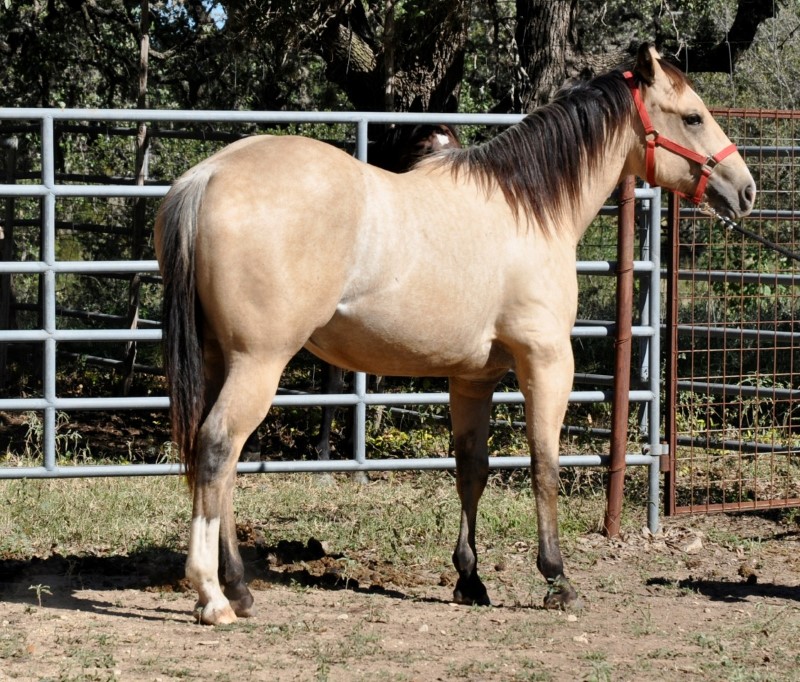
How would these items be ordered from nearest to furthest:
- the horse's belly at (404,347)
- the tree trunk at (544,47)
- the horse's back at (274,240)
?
the horse's back at (274,240) → the horse's belly at (404,347) → the tree trunk at (544,47)

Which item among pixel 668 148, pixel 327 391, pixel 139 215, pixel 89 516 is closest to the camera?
pixel 668 148

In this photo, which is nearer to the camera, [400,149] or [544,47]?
[400,149]

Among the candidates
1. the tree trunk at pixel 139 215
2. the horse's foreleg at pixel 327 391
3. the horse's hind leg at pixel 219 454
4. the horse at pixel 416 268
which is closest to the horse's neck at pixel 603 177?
the horse at pixel 416 268

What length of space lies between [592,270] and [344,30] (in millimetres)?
3464

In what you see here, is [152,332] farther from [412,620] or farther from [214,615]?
[412,620]

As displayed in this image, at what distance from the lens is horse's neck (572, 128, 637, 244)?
4.59 m

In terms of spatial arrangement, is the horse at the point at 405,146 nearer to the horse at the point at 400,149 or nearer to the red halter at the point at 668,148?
the horse at the point at 400,149

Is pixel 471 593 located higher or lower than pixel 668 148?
lower

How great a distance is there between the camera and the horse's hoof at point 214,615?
3896 mm

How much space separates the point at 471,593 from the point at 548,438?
72cm

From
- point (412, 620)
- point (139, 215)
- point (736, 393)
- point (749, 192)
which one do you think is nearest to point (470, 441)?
point (412, 620)

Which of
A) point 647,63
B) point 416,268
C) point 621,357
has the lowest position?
point 621,357

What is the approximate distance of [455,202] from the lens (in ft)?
13.9

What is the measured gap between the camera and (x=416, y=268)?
4.04m
